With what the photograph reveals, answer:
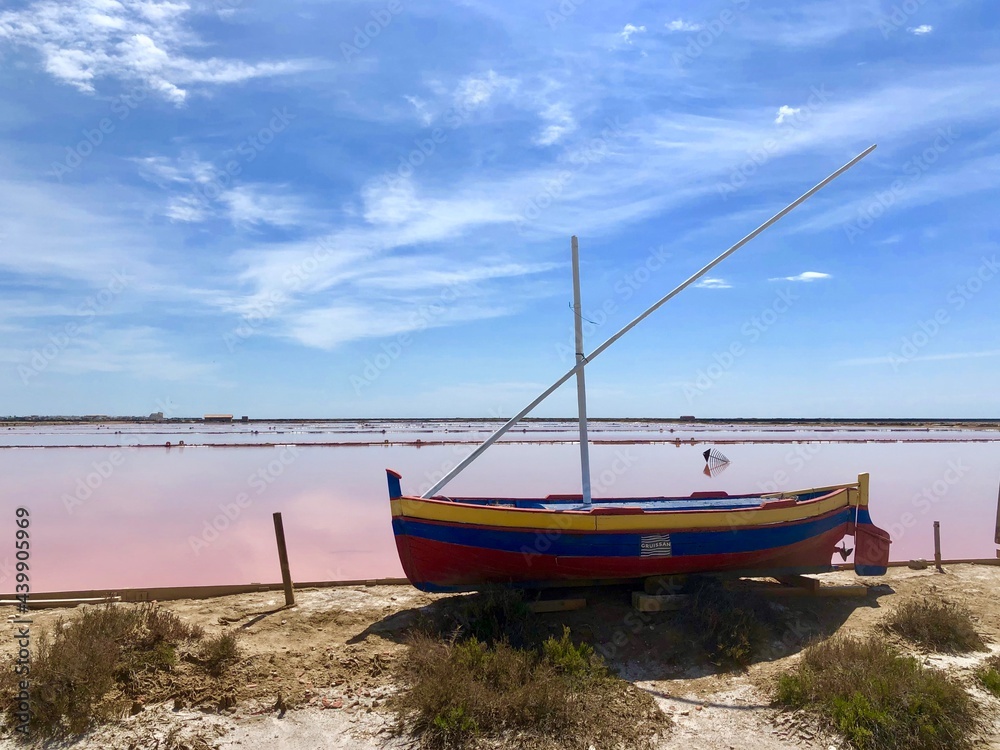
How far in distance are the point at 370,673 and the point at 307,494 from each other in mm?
15596

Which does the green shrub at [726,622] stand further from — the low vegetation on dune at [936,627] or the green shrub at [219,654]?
the green shrub at [219,654]

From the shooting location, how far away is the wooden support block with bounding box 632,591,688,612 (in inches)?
346

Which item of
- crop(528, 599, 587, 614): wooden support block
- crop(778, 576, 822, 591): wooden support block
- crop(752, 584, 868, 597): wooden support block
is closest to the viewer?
crop(528, 599, 587, 614): wooden support block

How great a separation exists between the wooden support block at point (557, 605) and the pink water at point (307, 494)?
14.9 ft

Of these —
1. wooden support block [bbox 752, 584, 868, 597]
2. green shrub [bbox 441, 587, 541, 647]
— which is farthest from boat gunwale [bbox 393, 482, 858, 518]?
wooden support block [bbox 752, 584, 868, 597]

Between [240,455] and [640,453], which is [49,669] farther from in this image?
[640,453]

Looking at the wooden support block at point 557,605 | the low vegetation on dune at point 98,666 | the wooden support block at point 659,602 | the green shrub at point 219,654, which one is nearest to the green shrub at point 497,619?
the wooden support block at point 557,605

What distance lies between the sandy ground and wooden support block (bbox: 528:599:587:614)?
12 centimetres

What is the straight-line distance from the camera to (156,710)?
6.54 m

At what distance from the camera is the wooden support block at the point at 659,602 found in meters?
8.80

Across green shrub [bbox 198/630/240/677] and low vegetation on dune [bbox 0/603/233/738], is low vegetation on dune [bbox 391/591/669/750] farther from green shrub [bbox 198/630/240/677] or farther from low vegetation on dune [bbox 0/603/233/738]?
low vegetation on dune [bbox 0/603/233/738]

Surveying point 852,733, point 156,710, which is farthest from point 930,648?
point 156,710

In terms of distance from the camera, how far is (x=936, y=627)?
8.34 metres

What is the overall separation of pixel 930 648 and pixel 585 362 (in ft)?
19.0
